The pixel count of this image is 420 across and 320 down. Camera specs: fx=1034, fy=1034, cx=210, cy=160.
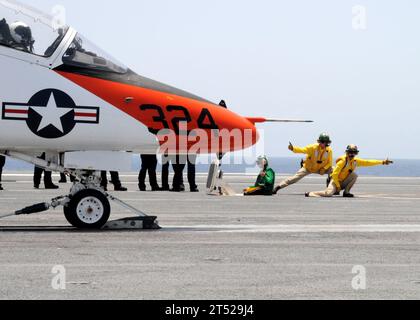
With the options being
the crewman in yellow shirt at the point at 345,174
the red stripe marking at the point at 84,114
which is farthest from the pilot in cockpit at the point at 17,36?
the crewman in yellow shirt at the point at 345,174

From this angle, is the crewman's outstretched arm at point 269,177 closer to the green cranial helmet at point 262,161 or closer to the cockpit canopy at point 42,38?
the green cranial helmet at point 262,161

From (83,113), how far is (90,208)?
4.64ft

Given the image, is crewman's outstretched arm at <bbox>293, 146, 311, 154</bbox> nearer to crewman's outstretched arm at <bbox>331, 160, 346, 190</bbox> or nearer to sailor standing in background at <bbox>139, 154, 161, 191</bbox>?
crewman's outstretched arm at <bbox>331, 160, 346, 190</bbox>

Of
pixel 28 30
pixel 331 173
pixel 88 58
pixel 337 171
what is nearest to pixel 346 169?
pixel 337 171

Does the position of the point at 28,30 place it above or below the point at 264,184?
above

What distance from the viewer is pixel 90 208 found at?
1505cm

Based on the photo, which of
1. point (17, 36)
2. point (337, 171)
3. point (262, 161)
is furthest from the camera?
point (337, 171)

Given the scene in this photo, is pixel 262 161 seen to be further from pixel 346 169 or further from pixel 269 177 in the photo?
pixel 346 169

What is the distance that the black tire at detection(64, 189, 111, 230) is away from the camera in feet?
49.2

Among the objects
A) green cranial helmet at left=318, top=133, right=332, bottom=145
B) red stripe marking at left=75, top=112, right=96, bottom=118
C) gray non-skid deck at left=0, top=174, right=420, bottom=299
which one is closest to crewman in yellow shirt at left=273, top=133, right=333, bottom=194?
green cranial helmet at left=318, top=133, right=332, bottom=145
